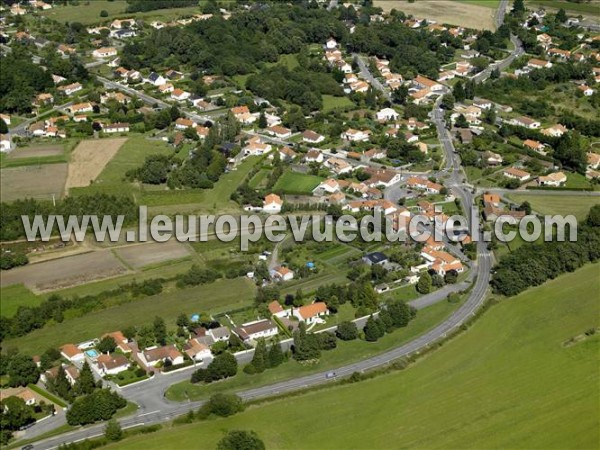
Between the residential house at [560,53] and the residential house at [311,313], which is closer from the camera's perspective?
the residential house at [311,313]

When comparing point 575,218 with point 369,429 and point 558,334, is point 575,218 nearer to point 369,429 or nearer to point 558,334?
point 558,334

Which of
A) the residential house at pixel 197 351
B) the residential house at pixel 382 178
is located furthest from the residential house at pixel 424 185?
the residential house at pixel 197 351

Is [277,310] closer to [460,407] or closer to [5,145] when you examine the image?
[460,407]

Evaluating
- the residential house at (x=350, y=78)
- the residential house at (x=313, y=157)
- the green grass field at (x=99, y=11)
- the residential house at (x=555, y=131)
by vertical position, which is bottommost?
the residential house at (x=313, y=157)

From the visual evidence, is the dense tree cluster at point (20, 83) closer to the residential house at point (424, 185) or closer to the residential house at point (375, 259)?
the residential house at point (424, 185)

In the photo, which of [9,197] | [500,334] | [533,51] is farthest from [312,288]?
[533,51]

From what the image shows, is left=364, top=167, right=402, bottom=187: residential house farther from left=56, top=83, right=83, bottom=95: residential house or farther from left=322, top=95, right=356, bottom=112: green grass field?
left=56, top=83, right=83, bottom=95: residential house
